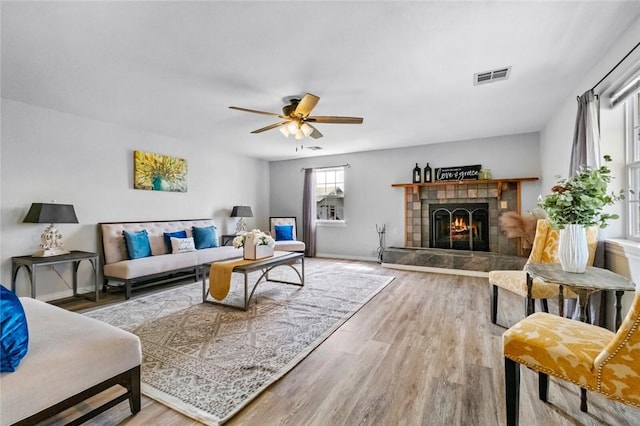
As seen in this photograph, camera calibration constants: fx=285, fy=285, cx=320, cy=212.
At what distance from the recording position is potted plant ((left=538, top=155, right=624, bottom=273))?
1.89m

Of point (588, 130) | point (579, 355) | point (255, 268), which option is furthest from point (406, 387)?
point (588, 130)

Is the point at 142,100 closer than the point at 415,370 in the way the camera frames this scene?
No

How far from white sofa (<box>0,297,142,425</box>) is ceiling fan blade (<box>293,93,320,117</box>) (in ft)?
7.68

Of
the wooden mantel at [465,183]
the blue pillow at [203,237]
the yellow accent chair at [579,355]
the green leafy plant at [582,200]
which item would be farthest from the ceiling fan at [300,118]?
the wooden mantel at [465,183]

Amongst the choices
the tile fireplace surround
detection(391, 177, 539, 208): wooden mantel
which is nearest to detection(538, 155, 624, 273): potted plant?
the tile fireplace surround

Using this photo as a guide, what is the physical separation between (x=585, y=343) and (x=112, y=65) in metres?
3.87

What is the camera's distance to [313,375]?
1961mm

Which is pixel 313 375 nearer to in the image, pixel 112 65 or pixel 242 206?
pixel 112 65

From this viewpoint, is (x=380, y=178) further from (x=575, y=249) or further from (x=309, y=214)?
(x=575, y=249)

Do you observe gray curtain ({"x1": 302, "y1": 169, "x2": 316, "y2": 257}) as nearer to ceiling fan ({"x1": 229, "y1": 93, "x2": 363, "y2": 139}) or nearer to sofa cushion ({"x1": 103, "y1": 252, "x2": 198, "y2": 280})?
sofa cushion ({"x1": 103, "y1": 252, "x2": 198, "y2": 280})

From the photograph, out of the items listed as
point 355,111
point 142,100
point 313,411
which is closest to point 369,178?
point 355,111

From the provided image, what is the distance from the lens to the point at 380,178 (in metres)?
6.25

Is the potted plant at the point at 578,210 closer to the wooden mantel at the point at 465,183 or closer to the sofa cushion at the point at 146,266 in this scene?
the wooden mantel at the point at 465,183

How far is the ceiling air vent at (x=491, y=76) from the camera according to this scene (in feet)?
8.95
